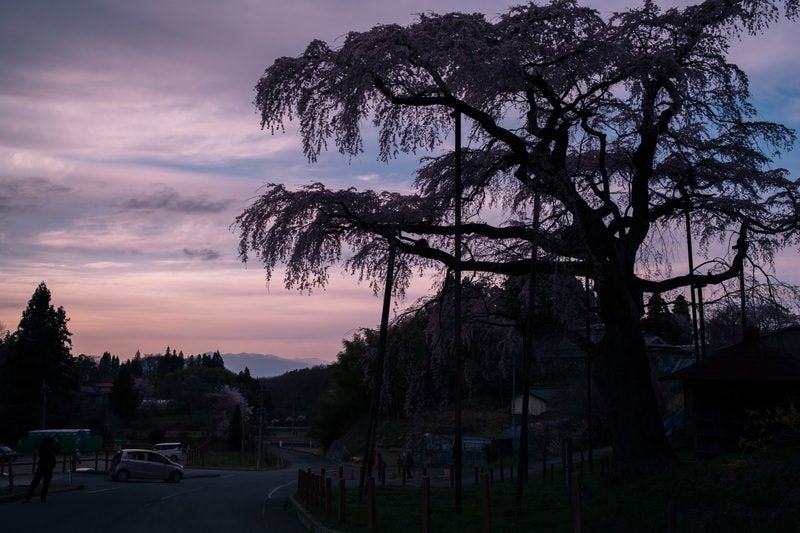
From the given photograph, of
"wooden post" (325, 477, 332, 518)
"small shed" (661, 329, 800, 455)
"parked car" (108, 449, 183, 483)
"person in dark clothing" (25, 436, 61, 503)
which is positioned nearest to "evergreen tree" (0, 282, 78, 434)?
"parked car" (108, 449, 183, 483)

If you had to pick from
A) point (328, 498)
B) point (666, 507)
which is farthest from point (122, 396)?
point (666, 507)

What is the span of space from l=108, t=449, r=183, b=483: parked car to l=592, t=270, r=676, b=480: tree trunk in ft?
91.0

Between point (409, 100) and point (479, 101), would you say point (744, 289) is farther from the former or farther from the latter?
point (409, 100)

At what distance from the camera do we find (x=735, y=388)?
63.4ft

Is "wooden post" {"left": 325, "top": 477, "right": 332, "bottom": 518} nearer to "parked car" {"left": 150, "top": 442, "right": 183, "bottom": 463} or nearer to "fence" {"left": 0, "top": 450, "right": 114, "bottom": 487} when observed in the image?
"fence" {"left": 0, "top": 450, "right": 114, "bottom": 487}

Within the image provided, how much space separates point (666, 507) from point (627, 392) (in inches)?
190

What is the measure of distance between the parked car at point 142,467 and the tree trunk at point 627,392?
2774cm

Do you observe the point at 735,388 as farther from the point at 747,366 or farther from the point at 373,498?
the point at 373,498

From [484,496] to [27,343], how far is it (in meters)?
72.3

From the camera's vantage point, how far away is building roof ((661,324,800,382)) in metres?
18.0

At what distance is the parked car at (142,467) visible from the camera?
37.7 m

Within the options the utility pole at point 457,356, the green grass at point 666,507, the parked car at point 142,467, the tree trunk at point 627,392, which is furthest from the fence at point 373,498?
the parked car at point 142,467

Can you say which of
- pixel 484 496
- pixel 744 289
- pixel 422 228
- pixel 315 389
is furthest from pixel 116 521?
pixel 315 389

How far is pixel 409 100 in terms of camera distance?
16.7 metres
